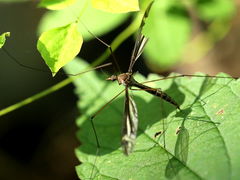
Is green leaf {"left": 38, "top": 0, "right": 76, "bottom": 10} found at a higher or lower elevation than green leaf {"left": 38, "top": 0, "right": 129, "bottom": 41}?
lower

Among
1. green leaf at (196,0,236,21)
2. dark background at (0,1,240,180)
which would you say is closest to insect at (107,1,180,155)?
green leaf at (196,0,236,21)

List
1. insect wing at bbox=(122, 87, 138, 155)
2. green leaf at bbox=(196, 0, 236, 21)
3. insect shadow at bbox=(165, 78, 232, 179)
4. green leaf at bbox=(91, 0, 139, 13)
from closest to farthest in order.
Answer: green leaf at bbox=(91, 0, 139, 13) < insect wing at bbox=(122, 87, 138, 155) < insect shadow at bbox=(165, 78, 232, 179) < green leaf at bbox=(196, 0, 236, 21)

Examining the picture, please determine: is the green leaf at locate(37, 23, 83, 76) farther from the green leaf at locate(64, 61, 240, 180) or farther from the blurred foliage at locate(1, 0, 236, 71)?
the blurred foliage at locate(1, 0, 236, 71)

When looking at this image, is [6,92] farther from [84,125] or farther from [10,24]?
[84,125]

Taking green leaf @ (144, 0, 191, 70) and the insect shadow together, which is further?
green leaf @ (144, 0, 191, 70)

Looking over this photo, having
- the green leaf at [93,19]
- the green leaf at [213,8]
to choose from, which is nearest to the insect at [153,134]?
the green leaf at [93,19]

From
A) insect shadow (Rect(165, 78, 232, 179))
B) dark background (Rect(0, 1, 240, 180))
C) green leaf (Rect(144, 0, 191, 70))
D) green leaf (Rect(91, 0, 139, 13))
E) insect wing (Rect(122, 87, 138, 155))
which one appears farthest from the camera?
dark background (Rect(0, 1, 240, 180))

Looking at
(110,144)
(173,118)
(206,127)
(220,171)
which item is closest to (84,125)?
(110,144)
